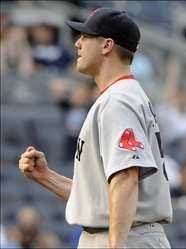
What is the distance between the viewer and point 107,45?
184 inches

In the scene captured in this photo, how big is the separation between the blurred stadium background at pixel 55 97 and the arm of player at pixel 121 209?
4565mm

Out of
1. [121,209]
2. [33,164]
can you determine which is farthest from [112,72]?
[121,209]

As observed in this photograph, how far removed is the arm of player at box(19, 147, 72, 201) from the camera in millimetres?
4852

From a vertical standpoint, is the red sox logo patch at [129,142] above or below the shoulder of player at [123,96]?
below

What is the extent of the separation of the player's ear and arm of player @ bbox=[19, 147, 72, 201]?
22.3 inches

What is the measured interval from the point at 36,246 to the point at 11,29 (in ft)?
10.4

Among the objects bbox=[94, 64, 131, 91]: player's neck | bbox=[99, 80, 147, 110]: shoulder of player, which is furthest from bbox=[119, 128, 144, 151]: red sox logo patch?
bbox=[94, 64, 131, 91]: player's neck

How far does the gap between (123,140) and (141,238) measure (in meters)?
0.45

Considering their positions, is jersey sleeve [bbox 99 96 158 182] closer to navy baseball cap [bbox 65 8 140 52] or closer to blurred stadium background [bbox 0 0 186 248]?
navy baseball cap [bbox 65 8 140 52]

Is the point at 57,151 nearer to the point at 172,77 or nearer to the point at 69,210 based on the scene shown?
the point at 172,77

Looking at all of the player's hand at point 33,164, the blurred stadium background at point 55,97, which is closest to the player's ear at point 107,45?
the player's hand at point 33,164

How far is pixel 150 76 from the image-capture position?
12.7 meters

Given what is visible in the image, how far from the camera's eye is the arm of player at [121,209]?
428cm

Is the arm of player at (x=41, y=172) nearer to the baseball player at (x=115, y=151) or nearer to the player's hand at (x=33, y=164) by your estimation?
the player's hand at (x=33, y=164)
